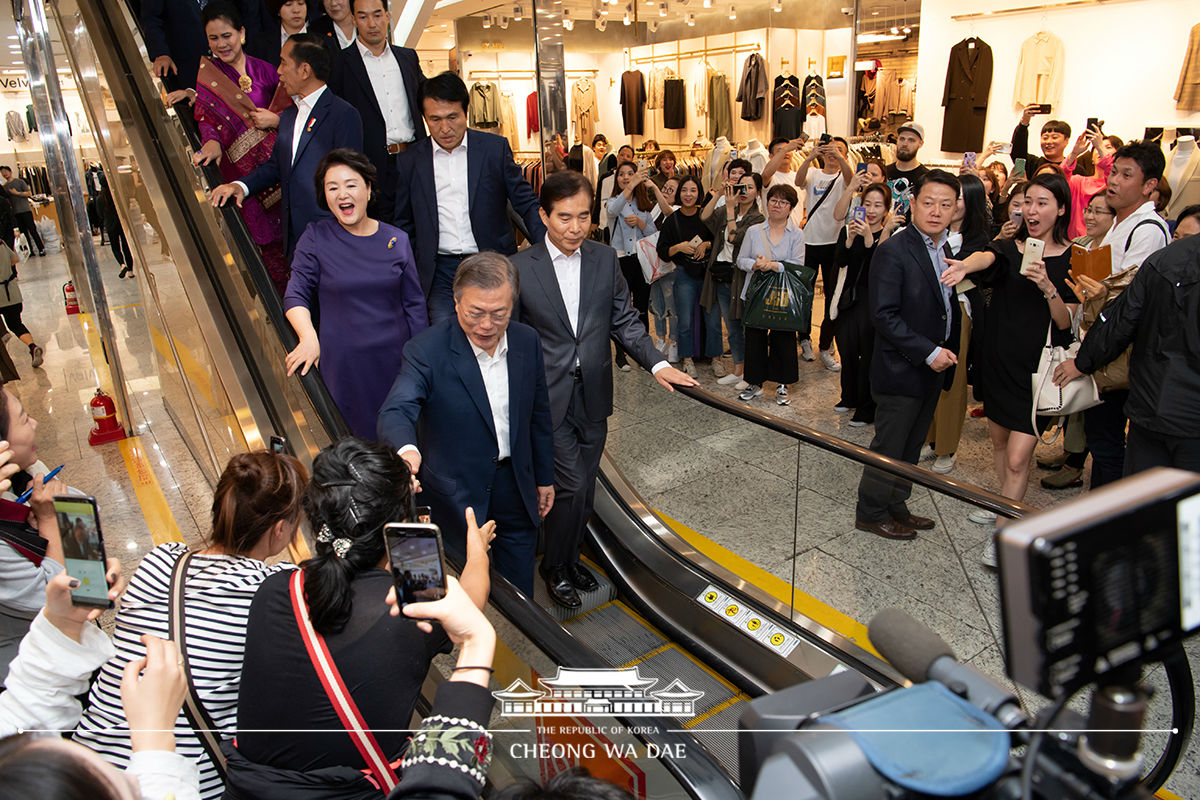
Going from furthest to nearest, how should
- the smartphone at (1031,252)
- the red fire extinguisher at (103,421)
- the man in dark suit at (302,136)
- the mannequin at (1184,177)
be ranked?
the mannequin at (1184,177)
the red fire extinguisher at (103,421)
the smartphone at (1031,252)
the man in dark suit at (302,136)

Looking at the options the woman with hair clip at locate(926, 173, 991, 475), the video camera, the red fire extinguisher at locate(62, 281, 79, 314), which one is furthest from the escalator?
the red fire extinguisher at locate(62, 281, 79, 314)

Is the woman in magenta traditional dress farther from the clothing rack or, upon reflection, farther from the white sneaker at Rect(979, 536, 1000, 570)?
the clothing rack

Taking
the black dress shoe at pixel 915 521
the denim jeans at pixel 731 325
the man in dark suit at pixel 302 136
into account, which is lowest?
the denim jeans at pixel 731 325

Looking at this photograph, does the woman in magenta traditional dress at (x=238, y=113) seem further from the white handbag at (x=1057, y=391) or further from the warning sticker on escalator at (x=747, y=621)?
the white handbag at (x=1057, y=391)

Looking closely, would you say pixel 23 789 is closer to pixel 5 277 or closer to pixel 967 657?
pixel 967 657

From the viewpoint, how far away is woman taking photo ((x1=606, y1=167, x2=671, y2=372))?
759 cm

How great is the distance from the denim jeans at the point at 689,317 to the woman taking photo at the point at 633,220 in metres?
0.39

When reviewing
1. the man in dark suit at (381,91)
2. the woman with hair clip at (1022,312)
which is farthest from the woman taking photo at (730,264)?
the man in dark suit at (381,91)

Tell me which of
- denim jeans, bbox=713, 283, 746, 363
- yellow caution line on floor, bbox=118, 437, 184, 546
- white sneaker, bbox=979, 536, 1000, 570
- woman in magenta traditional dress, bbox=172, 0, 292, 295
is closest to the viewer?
white sneaker, bbox=979, 536, 1000, 570

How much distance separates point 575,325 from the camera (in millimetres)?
3602

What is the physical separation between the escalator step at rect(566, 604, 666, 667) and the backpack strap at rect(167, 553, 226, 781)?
238 cm

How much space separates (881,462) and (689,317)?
4544 millimetres

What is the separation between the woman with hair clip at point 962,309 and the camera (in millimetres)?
4504

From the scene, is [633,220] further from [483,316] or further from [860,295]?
[483,316]
